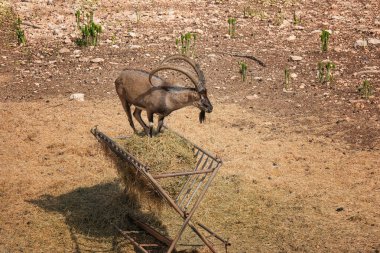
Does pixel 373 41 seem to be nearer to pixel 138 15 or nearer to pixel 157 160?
pixel 138 15

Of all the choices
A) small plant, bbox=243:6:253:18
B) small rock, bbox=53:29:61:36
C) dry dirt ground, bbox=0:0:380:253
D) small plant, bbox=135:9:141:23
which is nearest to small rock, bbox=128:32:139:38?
dry dirt ground, bbox=0:0:380:253

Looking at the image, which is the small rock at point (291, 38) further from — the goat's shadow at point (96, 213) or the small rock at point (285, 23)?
the goat's shadow at point (96, 213)

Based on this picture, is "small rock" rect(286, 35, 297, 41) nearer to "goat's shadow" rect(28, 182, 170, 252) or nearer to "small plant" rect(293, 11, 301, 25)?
"small plant" rect(293, 11, 301, 25)

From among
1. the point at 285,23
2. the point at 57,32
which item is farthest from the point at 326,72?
the point at 57,32

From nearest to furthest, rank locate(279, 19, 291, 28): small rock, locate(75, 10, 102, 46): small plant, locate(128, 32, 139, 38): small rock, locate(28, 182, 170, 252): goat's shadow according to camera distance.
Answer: locate(28, 182, 170, 252): goat's shadow < locate(75, 10, 102, 46): small plant < locate(128, 32, 139, 38): small rock < locate(279, 19, 291, 28): small rock

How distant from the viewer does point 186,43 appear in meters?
14.5

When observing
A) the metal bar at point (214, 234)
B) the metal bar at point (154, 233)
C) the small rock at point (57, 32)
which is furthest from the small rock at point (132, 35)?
the metal bar at point (214, 234)

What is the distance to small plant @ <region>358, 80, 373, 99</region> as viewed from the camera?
12414 millimetres

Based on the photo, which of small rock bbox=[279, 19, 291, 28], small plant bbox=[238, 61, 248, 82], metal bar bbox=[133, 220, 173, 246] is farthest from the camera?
small rock bbox=[279, 19, 291, 28]

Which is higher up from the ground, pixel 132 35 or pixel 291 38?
pixel 132 35

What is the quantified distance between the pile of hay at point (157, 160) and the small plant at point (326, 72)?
21.3 ft

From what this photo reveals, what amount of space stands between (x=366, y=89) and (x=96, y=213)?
6.67 meters

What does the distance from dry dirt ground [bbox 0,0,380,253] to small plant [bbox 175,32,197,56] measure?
0.82 ft

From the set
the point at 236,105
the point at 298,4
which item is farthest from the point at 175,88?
the point at 298,4
